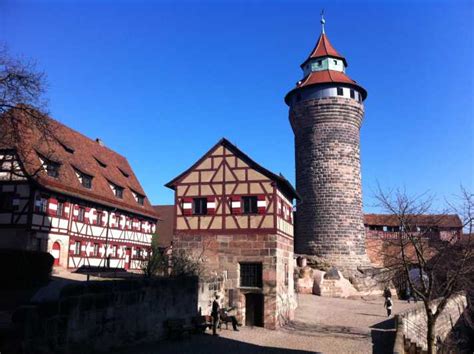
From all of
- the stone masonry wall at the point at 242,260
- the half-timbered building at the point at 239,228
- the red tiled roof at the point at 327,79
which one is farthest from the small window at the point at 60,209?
the red tiled roof at the point at 327,79

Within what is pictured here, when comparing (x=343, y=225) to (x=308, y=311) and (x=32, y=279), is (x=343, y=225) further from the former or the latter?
(x=32, y=279)

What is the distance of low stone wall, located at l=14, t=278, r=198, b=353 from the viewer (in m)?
8.73

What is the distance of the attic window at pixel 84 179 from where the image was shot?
80.9 feet

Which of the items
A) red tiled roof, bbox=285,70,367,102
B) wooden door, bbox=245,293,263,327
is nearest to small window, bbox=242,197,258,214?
wooden door, bbox=245,293,263,327

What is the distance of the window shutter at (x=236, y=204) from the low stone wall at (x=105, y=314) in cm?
402

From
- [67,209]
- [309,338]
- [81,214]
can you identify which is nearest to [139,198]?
[81,214]

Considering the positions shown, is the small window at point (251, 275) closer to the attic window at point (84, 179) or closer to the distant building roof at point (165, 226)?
the attic window at point (84, 179)

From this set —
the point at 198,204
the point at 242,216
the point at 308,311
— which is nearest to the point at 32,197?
the point at 198,204

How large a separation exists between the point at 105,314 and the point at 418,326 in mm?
12856

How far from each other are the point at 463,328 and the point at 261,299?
14854mm

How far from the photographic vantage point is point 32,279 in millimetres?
15852

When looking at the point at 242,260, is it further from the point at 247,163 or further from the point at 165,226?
the point at 165,226

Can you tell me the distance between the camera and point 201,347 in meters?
13.1

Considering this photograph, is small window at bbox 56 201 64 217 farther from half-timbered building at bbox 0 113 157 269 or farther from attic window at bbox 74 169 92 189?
attic window at bbox 74 169 92 189
